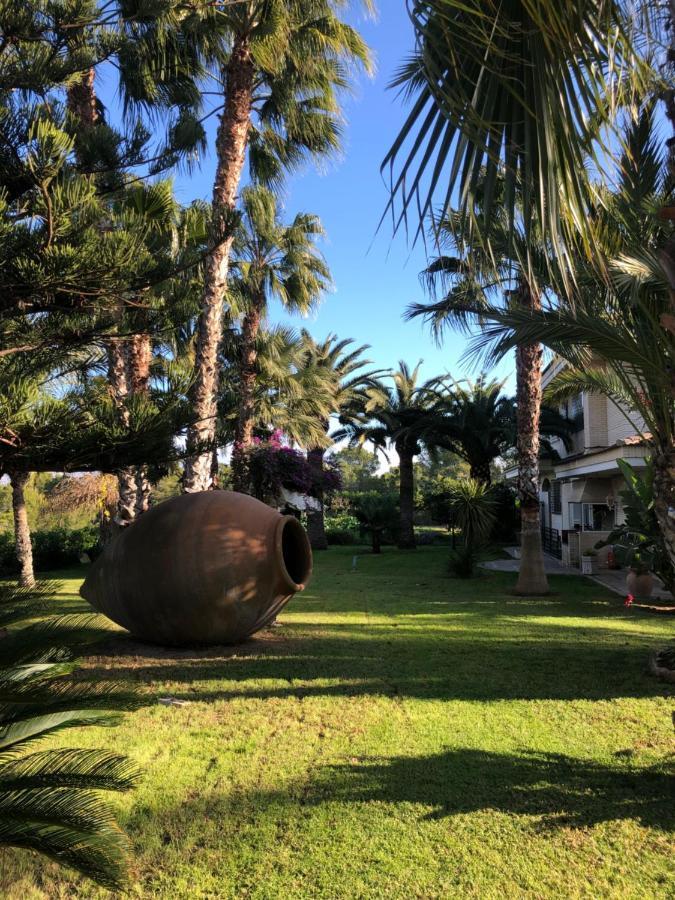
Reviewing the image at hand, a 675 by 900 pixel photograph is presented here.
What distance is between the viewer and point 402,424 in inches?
1126

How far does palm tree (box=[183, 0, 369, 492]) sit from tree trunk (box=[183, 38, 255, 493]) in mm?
14

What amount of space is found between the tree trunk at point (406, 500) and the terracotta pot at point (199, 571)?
20.7 m

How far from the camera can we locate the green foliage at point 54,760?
81.4 inches

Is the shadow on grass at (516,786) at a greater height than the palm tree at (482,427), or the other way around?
the palm tree at (482,427)

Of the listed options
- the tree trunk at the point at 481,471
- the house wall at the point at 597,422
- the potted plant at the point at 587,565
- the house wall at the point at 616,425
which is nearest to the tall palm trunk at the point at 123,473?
the potted plant at the point at 587,565

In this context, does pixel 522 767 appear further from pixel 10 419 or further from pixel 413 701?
pixel 10 419

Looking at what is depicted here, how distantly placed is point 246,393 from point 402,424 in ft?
36.7

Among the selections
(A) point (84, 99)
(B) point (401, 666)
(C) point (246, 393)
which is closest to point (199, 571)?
(B) point (401, 666)

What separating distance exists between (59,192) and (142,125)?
3098 mm

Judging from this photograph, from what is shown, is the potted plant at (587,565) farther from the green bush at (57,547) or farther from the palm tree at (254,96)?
the green bush at (57,547)

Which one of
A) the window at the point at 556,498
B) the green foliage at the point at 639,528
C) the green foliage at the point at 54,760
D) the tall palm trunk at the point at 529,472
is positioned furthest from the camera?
the window at the point at 556,498

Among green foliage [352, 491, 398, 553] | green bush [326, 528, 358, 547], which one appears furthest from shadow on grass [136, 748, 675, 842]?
green bush [326, 528, 358, 547]

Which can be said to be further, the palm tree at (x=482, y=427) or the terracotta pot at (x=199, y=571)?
the palm tree at (x=482, y=427)

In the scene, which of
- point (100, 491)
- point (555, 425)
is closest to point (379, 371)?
point (555, 425)
